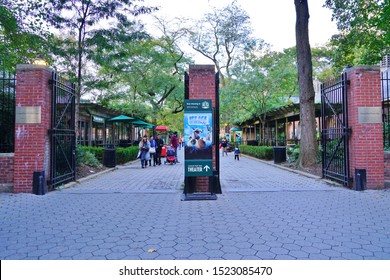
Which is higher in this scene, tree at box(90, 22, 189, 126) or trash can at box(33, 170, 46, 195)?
tree at box(90, 22, 189, 126)

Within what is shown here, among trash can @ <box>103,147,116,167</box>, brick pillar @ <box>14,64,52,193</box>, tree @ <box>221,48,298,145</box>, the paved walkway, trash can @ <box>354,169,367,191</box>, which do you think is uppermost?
tree @ <box>221,48,298,145</box>

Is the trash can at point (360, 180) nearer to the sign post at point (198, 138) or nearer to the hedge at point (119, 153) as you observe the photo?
the sign post at point (198, 138)

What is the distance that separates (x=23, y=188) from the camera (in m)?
6.79

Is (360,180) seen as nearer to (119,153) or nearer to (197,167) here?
(197,167)

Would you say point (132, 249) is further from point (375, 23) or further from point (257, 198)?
point (375, 23)

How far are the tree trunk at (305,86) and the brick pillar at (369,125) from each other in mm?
4552

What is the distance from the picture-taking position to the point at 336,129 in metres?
7.94

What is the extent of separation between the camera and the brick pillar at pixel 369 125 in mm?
7102

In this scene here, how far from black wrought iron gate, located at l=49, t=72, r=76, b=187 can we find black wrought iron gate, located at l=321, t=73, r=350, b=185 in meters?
7.81

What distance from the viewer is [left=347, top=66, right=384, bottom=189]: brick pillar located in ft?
23.3

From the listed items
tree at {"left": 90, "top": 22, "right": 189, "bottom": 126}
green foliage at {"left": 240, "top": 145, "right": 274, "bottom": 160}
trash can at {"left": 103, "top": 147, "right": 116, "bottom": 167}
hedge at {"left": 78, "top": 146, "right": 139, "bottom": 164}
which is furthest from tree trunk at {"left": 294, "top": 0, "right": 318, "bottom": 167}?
tree at {"left": 90, "top": 22, "right": 189, "bottom": 126}

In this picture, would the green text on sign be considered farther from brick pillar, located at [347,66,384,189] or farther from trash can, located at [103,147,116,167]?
trash can, located at [103,147,116,167]

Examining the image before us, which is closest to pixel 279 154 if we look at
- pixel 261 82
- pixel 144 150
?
pixel 261 82

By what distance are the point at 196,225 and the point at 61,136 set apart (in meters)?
5.38
